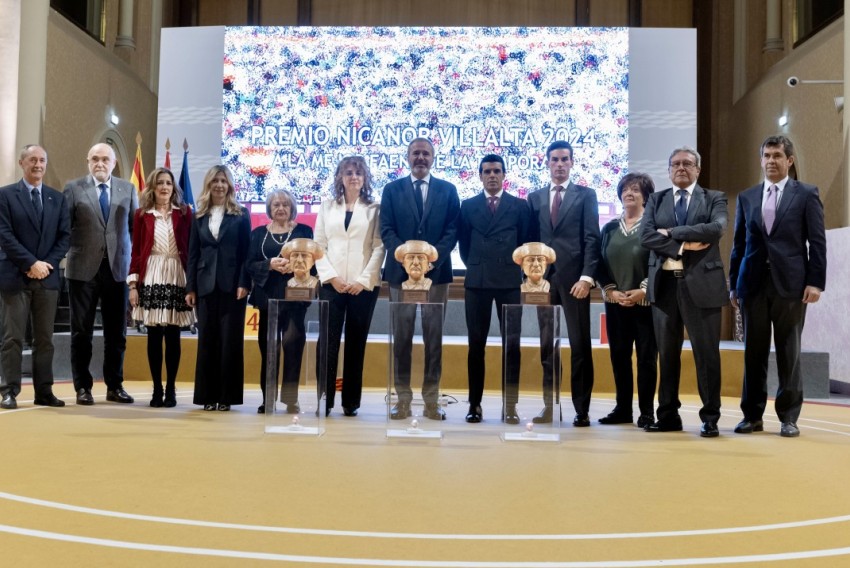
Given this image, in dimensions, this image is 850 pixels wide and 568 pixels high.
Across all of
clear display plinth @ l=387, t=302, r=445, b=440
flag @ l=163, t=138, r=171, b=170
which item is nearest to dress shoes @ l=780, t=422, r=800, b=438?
clear display plinth @ l=387, t=302, r=445, b=440

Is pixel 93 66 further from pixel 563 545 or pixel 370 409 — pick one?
pixel 563 545

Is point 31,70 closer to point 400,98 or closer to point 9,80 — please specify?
point 9,80

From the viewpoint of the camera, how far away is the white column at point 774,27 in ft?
→ 30.9

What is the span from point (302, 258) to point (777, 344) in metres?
2.52

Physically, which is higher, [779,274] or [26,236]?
[26,236]

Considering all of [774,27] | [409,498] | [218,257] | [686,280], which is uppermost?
[774,27]

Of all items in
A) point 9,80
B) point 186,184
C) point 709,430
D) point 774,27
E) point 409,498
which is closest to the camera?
point 409,498

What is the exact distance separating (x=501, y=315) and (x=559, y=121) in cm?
531

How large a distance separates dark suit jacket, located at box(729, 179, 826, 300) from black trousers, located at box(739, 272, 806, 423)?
64 millimetres

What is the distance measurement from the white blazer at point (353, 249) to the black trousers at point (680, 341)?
157cm

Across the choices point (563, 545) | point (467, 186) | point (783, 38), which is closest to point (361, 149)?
point (467, 186)

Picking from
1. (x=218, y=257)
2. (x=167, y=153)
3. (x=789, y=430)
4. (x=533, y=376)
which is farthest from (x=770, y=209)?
(x=167, y=153)

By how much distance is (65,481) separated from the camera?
265cm

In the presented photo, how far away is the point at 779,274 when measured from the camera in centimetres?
402
